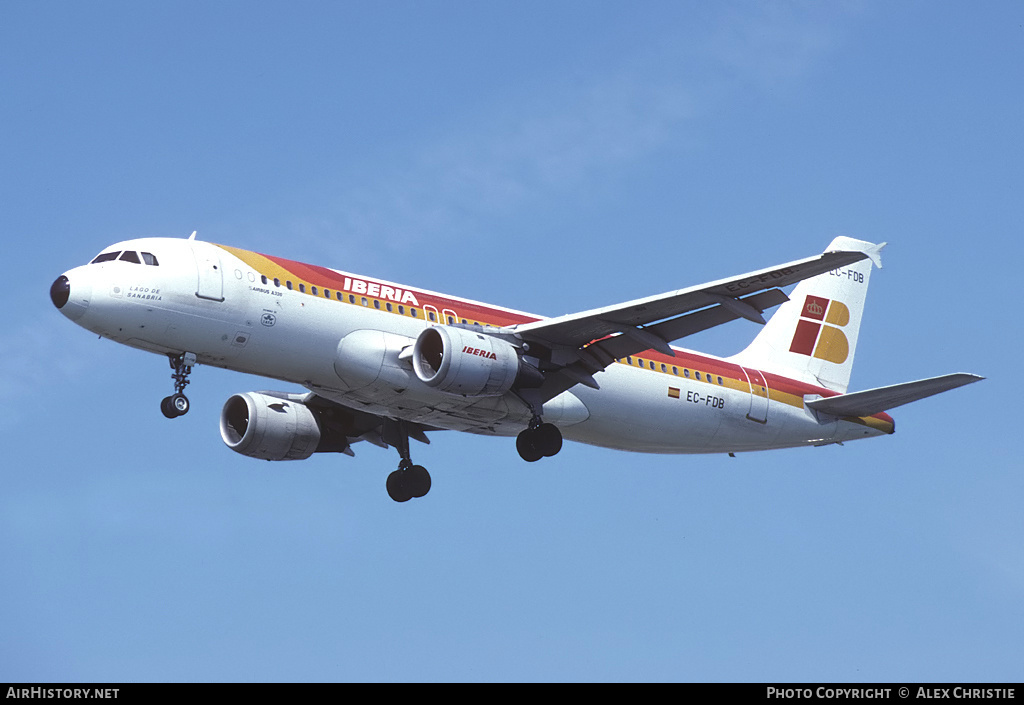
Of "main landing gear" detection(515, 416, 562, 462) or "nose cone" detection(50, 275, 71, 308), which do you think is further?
"main landing gear" detection(515, 416, 562, 462)

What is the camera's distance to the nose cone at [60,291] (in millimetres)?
32938

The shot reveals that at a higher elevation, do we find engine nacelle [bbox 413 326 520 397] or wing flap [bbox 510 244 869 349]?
wing flap [bbox 510 244 869 349]

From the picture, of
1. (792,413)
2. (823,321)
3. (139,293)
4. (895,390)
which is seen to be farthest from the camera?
(823,321)

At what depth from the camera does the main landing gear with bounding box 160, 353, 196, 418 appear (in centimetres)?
3362

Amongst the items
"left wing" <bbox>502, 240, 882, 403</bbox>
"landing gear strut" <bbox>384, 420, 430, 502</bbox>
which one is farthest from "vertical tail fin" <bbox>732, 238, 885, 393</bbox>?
"landing gear strut" <bbox>384, 420, 430, 502</bbox>

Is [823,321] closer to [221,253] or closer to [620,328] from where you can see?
[620,328]

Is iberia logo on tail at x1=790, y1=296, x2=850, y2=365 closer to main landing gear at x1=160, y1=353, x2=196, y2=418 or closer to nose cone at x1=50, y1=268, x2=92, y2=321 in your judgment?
main landing gear at x1=160, y1=353, x2=196, y2=418

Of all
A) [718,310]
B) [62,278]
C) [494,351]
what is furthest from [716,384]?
[62,278]

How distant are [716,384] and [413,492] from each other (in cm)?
922

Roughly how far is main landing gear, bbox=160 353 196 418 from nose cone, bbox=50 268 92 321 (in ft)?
8.09

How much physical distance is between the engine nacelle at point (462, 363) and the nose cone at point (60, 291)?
8.16m

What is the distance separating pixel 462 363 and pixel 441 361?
51 centimetres

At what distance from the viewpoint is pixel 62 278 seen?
33281 mm
